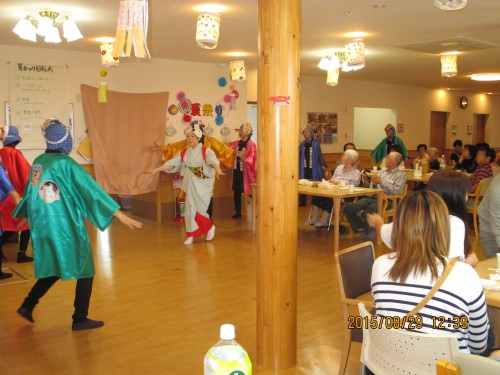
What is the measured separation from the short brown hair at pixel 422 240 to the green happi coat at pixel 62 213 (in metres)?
→ 2.11

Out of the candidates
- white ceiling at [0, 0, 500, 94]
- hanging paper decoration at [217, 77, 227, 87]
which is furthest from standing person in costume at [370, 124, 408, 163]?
hanging paper decoration at [217, 77, 227, 87]

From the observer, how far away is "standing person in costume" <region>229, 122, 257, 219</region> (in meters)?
8.09

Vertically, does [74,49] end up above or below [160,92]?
above

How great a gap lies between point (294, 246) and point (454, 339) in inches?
53.0

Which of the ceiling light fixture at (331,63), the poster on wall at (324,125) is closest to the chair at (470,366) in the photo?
the ceiling light fixture at (331,63)

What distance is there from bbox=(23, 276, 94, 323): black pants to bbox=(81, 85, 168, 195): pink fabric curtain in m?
4.27

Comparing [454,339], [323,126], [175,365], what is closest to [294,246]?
[175,365]

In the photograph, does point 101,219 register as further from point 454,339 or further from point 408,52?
point 408,52

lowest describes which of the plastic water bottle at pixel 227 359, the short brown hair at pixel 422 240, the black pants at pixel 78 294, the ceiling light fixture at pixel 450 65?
the black pants at pixel 78 294

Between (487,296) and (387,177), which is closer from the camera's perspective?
(487,296)

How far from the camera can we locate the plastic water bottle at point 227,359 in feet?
4.77

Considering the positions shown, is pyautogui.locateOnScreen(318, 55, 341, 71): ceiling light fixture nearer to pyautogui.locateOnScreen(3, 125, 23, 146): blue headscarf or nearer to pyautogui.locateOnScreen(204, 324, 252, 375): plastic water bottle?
pyautogui.locateOnScreen(3, 125, 23, 146): blue headscarf

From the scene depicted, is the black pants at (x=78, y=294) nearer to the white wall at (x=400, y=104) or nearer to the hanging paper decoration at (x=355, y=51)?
the hanging paper decoration at (x=355, y=51)

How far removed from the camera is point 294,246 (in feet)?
9.77
